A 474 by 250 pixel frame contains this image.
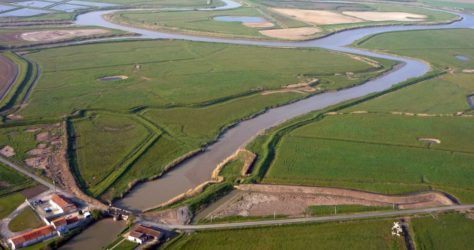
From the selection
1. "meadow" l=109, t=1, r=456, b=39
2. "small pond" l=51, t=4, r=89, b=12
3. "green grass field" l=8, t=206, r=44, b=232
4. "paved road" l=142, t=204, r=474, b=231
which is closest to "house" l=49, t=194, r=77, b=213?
"green grass field" l=8, t=206, r=44, b=232

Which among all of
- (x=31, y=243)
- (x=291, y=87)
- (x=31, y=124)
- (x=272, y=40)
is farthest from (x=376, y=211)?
(x=272, y=40)

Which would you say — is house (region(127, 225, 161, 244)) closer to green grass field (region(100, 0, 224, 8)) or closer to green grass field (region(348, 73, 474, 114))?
green grass field (region(348, 73, 474, 114))

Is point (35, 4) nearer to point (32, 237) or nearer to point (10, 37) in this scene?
point (10, 37)

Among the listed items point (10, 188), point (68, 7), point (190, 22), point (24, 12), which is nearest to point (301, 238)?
point (10, 188)

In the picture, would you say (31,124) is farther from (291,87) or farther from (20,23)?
(20,23)

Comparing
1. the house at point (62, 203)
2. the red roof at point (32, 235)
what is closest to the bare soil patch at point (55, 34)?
the house at point (62, 203)

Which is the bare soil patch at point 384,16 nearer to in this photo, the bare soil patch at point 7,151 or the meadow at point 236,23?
the meadow at point 236,23
